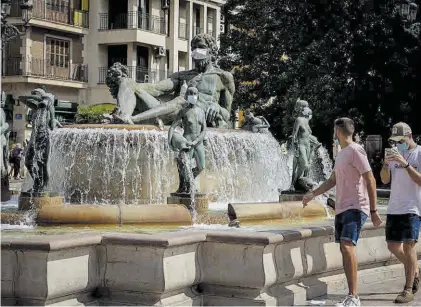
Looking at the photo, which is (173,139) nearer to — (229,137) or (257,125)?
(229,137)

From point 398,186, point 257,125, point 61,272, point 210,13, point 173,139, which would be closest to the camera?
point 61,272

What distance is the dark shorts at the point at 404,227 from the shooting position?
7.61 metres

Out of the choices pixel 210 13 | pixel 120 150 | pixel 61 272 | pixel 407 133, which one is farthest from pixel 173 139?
pixel 210 13

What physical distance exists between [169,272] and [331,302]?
70.2 inches

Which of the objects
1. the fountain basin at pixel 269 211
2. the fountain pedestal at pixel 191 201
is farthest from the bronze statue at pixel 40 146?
the fountain basin at pixel 269 211

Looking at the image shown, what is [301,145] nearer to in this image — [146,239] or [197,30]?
[146,239]

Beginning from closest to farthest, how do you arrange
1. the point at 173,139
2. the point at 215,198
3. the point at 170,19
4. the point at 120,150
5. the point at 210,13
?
the point at 173,139 < the point at 120,150 < the point at 215,198 < the point at 170,19 < the point at 210,13

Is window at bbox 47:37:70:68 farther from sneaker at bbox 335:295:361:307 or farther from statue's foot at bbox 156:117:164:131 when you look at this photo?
sneaker at bbox 335:295:361:307

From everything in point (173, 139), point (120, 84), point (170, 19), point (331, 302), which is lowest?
point (331, 302)

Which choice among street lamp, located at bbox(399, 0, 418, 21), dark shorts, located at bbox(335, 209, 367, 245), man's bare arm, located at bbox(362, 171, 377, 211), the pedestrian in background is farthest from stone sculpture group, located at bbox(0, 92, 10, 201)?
street lamp, located at bbox(399, 0, 418, 21)

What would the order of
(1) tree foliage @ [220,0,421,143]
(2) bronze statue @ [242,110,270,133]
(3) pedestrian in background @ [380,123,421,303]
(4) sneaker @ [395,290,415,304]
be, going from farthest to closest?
(1) tree foliage @ [220,0,421,143] → (2) bronze statue @ [242,110,270,133] → (3) pedestrian in background @ [380,123,421,303] → (4) sneaker @ [395,290,415,304]

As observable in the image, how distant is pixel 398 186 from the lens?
7.61 meters

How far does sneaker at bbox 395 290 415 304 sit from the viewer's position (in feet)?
24.4

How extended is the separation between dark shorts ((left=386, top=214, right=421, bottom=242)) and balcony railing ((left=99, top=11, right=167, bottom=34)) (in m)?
38.6
